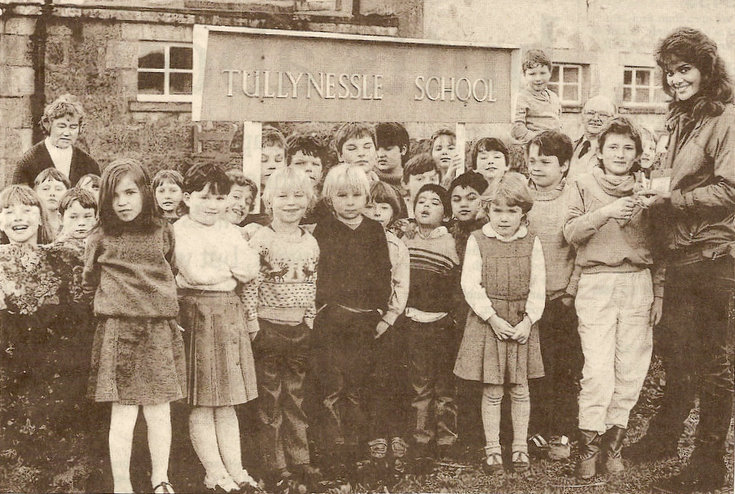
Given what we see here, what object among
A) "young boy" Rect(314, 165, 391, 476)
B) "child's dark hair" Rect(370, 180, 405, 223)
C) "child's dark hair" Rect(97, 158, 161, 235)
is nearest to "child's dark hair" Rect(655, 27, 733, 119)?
"child's dark hair" Rect(370, 180, 405, 223)

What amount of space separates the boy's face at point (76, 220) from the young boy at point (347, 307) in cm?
127

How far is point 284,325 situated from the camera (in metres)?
4.63

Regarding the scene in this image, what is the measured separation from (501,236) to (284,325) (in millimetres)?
1376

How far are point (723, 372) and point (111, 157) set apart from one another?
151 inches

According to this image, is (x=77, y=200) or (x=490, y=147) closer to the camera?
(x=77, y=200)

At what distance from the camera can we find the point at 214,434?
453cm

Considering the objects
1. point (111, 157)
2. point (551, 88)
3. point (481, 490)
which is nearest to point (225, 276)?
point (111, 157)

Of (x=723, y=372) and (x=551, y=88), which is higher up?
(x=551, y=88)

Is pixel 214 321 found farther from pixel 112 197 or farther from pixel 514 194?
pixel 514 194

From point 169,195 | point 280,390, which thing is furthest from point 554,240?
point 169,195

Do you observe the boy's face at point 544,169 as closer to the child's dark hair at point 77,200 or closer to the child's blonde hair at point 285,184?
the child's blonde hair at point 285,184

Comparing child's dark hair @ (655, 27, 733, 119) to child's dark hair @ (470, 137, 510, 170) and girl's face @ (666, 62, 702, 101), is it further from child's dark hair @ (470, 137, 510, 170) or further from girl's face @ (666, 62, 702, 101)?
child's dark hair @ (470, 137, 510, 170)

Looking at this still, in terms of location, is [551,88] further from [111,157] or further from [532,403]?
[111,157]

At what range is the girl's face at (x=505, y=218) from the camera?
190 inches
